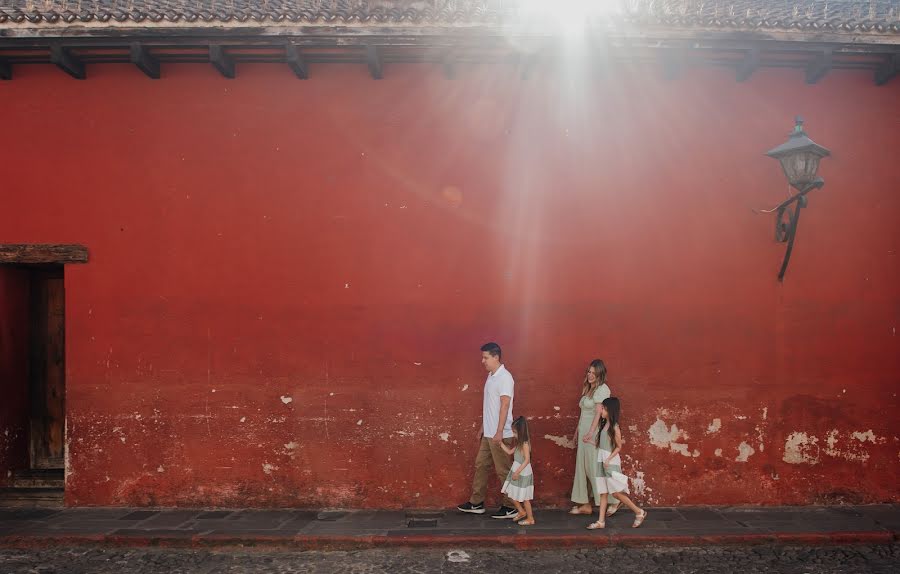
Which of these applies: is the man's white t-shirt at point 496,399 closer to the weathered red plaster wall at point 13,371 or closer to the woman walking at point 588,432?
the woman walking at point 588,432

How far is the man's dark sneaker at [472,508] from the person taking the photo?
6.12 m

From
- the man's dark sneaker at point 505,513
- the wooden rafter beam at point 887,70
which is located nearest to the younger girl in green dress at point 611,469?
the man's dark sneaker at point 505,513

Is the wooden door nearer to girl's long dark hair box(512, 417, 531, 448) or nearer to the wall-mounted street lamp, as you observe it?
girl's long dark hair box(512, 417, 531, 448)

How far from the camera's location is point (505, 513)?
19.7 ft

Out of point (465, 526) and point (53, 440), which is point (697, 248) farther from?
point (53, 440)

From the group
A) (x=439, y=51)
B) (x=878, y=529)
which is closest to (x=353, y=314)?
(x=439, y=51)

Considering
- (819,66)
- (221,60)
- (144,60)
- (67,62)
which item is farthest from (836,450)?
(67,62)

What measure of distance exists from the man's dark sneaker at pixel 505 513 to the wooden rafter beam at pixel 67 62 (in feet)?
19.5

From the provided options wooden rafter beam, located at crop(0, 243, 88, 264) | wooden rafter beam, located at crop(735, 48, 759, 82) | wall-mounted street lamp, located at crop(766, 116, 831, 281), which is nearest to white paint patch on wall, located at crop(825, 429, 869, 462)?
wall-mounted street lamp, located at crop(766, 116, 831, 281)

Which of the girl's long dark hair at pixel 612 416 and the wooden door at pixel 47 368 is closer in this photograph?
the girl's long dark hair at pixel 612 416

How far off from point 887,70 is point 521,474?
212 inches

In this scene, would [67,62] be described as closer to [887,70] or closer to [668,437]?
[668,437]

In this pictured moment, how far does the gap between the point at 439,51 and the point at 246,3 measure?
93.8 inches

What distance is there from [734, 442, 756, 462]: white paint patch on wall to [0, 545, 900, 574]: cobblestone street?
1124mm
